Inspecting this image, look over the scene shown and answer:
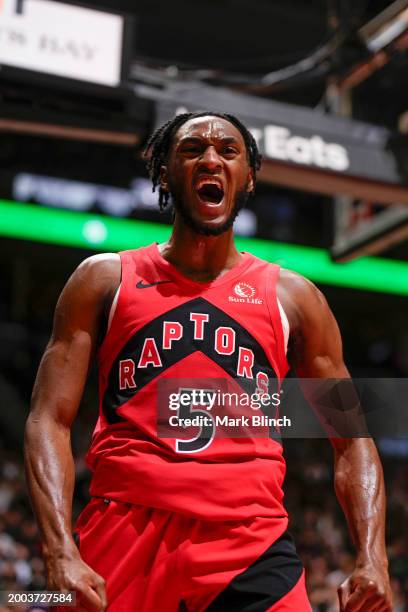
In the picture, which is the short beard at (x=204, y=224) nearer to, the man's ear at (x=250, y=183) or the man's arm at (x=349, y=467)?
the man's ear at (x=250, y=183)

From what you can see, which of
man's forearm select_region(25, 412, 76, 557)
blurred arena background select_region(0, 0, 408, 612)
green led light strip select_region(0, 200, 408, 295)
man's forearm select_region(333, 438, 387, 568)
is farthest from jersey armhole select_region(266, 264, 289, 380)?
green led light strip select_region(0, 200, 408, 295)

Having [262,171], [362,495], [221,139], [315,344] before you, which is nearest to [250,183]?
[221,139]

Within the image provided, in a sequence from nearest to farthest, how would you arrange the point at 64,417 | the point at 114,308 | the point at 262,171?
the point at 64,417, the point at 114,308, the point at 262,171

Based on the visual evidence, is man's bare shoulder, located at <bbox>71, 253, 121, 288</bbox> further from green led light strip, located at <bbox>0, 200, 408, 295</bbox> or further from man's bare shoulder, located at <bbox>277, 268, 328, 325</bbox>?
green led light strip, located at <bbox>0, 200, 408, 295</bbox>

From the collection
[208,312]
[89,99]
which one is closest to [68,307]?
[208,312]

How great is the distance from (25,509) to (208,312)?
7.54 metres

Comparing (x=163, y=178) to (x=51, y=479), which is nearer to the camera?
(x=51, y=479)

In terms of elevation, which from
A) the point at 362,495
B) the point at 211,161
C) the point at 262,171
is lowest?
the point at 362,495

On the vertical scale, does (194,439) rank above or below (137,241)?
below

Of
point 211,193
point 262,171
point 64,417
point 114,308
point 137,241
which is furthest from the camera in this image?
point 137,241

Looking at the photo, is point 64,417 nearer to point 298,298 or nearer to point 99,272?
point 99,272

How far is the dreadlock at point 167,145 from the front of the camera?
251 centimetres

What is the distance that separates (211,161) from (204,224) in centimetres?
17

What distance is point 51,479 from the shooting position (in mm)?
2014
